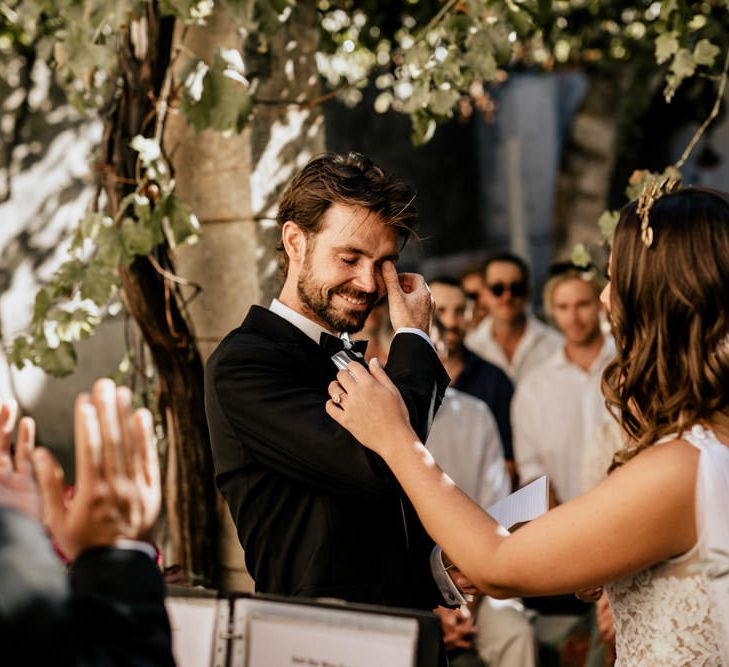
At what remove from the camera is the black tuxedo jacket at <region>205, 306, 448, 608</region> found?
214cm

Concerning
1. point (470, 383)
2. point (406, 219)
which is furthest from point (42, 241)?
point (406, 219)

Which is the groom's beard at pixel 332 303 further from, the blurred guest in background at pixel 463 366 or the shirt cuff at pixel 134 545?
the blurred guest in background at pixel 463 366

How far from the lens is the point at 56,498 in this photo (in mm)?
1440

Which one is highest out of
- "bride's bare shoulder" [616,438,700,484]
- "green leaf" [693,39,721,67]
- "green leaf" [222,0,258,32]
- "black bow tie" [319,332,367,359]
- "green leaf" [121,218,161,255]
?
"green leaf" [222,0,258,32]

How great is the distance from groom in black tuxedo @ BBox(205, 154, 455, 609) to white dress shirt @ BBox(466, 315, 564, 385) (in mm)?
3640

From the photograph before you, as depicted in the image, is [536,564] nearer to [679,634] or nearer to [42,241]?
[679,634]

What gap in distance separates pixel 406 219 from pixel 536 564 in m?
0.98

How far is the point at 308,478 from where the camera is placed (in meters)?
2.18

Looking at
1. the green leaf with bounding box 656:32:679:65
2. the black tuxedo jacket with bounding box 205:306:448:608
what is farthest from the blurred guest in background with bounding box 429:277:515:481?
the black tuxedo jacket with bounding box 205:306:448:608

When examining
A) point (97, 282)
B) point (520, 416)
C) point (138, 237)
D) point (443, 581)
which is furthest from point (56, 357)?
point (520, 416)

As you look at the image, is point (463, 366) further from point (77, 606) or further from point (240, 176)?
point (77, 606)

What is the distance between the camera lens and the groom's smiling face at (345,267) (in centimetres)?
244

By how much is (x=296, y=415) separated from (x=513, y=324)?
4.24m

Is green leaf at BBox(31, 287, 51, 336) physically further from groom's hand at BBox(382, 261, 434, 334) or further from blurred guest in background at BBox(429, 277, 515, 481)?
blurred guest in background at BBox(429, 277, 515, 481)
